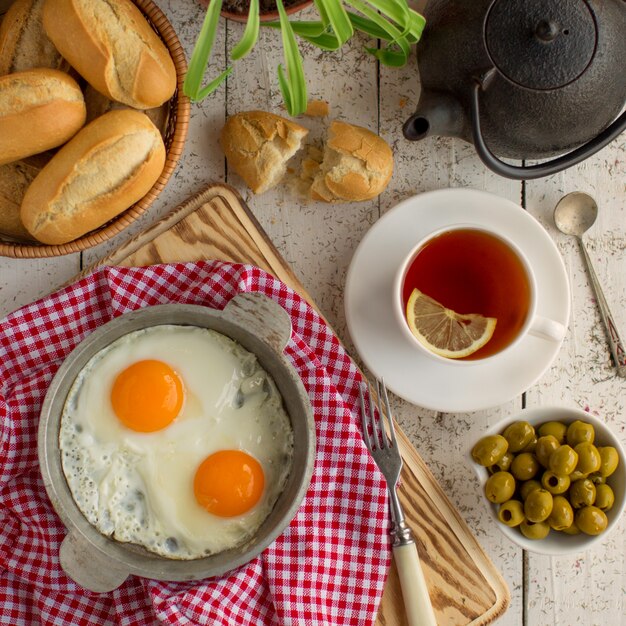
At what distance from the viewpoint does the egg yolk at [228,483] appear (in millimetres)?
1383

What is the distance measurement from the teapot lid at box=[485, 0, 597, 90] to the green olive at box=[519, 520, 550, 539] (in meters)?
0.81

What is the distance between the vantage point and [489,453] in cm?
152

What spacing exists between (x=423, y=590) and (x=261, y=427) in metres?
0.44

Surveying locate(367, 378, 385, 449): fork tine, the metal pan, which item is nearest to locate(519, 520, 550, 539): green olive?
locate(367, 378, 385, 449): fork tine

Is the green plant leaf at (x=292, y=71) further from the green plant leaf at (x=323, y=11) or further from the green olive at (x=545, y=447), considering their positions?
the green olive at (x=545, y=447)

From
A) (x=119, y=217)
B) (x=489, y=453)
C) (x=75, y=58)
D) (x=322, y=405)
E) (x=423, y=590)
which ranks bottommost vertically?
(x=423, y=590)

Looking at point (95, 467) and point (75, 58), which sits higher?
point (75, 58)

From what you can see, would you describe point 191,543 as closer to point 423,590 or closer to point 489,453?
point 423,590

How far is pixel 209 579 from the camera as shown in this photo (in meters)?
1.46

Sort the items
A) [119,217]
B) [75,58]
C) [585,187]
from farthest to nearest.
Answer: [585,187]
[119,217]
[75,58]

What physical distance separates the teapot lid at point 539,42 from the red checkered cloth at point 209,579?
575 mm

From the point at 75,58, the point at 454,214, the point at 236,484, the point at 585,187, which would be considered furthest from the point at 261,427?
the point at 585,187

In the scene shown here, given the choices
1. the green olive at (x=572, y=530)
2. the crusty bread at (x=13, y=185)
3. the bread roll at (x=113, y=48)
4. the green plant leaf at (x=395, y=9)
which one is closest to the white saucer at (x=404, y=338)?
the green olive at (x=572, y=530)

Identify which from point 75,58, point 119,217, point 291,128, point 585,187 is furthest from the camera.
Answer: point 585,187
